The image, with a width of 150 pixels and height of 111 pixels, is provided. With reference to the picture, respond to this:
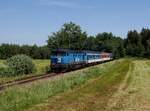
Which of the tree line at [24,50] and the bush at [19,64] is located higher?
the tree line at [24,50]

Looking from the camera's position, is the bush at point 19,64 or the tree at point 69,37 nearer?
the bush at point 19,64

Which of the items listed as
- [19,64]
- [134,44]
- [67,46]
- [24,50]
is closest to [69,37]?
[67,46]

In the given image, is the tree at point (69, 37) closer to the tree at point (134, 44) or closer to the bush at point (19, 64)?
the tree at point (134, 44)

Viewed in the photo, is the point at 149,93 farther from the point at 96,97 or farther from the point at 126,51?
the point at 126,51

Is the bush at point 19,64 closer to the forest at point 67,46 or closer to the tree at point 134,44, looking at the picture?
the forest at point 67,46

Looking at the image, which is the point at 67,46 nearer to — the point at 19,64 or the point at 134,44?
the point at 134,44

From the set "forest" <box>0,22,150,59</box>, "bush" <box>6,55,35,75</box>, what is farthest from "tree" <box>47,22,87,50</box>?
"bush" <box>6,55,35,75</box>

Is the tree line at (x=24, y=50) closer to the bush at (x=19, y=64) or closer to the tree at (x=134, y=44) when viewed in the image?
the tree at (x=134, y=44)

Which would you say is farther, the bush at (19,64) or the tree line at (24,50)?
the tree line at (24,50)

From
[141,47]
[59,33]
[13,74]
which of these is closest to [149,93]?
[13,74]

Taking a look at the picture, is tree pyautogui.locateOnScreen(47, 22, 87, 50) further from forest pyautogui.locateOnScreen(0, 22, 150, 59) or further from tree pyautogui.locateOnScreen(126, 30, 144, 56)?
tree pyautogui.locateOnScreen(126, 30, 144, 56)

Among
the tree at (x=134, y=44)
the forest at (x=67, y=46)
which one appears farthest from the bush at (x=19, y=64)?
the tree at (x=134, y=44)

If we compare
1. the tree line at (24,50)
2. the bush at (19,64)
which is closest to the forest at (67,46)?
the tree line at (24,50)

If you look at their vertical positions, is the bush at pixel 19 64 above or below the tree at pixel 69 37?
below
